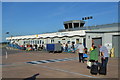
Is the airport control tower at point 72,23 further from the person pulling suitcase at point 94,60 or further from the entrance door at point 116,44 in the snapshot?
the person pulling suitcase at point 94,60

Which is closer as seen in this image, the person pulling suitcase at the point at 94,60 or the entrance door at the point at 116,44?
the person pulling suitcase at the point at 94,60

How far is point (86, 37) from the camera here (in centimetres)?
2512

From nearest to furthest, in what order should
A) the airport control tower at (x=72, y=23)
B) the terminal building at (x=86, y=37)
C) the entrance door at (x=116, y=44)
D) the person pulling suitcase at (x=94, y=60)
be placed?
1. the person pulling suitcase at (x=94, y=60)
2. the entrance door at (x=116, y=44)
3. the terminal building at (x=86, y=37)
4. the airport control tower at (x=72, y=23)

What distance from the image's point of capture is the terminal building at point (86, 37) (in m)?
20.0

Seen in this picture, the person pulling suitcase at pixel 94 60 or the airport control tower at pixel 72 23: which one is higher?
the airport control tower at pixel 72 23

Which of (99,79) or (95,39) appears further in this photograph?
(95,39)

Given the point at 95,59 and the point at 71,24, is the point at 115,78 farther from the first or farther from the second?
the point at 71,24

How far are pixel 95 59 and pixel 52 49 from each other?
1793cm

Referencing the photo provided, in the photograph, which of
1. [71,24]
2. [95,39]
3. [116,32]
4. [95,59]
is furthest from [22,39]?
[95,59]

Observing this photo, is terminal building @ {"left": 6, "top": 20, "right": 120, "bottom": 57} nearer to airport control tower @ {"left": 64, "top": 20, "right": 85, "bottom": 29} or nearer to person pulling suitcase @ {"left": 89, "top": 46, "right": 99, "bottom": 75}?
person pulling suitcase @ {"left": 89, "top": 46, "right": 99, "bottom": 75}

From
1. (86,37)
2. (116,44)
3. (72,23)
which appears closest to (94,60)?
(116,44)

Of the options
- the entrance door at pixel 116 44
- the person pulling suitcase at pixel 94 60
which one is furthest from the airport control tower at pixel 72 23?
the person pulling suitcase at pixel 94 60

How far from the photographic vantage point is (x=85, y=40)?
26.1 meters

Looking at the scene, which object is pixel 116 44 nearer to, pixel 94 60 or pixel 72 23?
pixel 94 60
